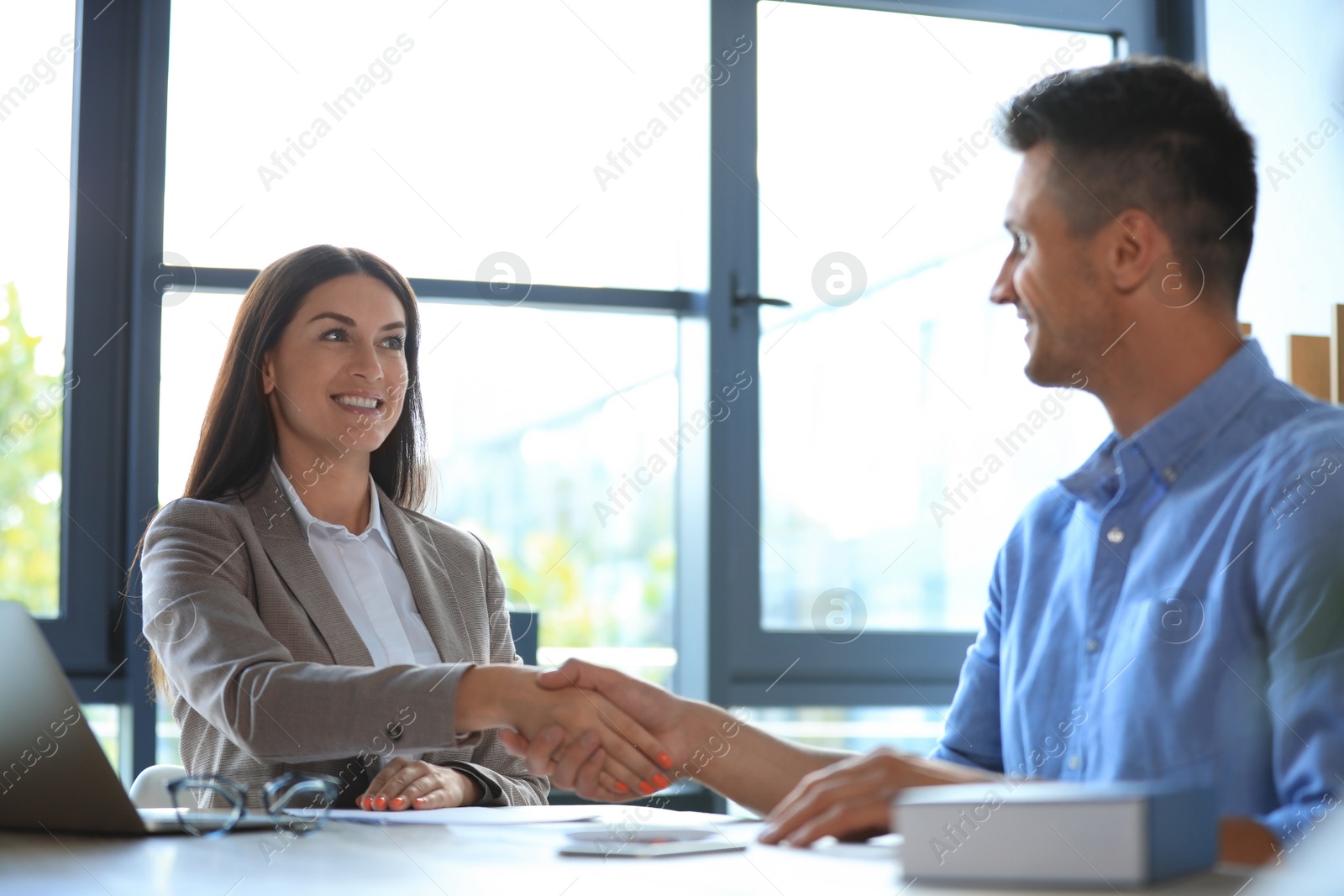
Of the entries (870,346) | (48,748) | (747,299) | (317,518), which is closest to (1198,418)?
(48,748)

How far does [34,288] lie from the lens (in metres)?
2.85

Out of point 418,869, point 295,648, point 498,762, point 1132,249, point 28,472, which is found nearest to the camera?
point 418,869

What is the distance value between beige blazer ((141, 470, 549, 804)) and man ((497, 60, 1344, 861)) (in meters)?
0.20

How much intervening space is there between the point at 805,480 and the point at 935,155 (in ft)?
3.26

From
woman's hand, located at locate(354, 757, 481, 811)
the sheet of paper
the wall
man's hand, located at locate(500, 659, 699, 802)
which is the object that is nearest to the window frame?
the wall

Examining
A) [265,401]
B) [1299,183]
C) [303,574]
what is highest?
[1299,183]

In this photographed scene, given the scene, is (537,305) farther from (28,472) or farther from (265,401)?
(28,472)

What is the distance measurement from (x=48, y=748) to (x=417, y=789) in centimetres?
73

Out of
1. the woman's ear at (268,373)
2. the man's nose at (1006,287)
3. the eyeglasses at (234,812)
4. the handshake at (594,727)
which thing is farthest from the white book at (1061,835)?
the woman's ear at (268,373)

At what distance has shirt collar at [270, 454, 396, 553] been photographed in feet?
7.04

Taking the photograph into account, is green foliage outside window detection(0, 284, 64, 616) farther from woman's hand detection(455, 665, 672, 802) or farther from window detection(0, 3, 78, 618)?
woman's hand detection(455, 665, 672, 802)

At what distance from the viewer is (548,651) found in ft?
10.5

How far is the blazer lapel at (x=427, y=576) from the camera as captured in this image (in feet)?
7.02

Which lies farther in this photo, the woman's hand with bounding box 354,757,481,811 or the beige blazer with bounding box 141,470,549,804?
the woman's hand with bounding box 354,757,481,811
